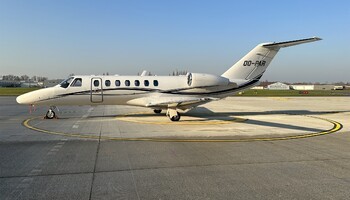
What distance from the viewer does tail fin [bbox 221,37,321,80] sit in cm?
1825

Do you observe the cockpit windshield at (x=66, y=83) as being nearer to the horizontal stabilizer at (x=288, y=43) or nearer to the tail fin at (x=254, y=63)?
the tail fin at (x=254, y=63)

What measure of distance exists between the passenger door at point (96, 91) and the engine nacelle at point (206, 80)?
5.73m

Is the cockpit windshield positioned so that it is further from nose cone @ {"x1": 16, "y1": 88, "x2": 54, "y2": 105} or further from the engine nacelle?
the engine nacelle

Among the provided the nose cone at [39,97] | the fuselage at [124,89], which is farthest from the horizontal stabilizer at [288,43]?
the nose cone at [39,97]

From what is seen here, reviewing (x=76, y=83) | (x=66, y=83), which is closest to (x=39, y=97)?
(x=66, y=83)

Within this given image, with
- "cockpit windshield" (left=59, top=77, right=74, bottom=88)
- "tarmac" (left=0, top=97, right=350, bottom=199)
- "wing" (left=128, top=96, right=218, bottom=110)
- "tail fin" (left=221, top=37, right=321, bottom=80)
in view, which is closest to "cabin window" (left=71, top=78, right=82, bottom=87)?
"cockpit windshield" (left=59, top=77, right=74, bottom=88)

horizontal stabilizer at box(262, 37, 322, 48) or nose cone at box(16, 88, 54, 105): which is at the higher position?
horizontal stabilizer at box(262, 37, 322, 48)

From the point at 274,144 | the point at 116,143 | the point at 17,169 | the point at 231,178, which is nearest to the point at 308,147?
the point at 274,144

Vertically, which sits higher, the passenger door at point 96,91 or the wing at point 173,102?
the passenger door at point 96,91

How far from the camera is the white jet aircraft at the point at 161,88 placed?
54.0 ft

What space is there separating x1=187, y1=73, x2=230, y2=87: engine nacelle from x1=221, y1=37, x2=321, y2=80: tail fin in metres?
1.13

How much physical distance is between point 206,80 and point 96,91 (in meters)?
6.91

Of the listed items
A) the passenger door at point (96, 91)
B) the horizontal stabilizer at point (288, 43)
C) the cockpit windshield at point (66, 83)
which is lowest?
the passenger door at point (96, 91)

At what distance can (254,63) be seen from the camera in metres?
18.4
